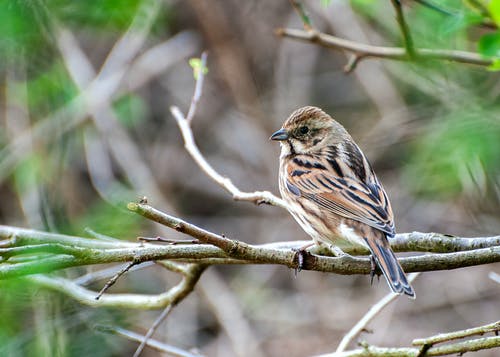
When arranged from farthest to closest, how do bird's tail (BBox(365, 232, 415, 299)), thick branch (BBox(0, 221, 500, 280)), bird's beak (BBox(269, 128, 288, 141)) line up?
bird's beak (BBox(269, 128, 288, 141)) < bird's tail (BBox(365, 232, 415, 299)) < thick branch (BBox(0, 221, 500, 280))

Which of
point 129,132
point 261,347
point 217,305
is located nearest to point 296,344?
point 261,347

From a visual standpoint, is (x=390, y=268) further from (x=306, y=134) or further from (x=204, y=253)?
(x=306, y=134)

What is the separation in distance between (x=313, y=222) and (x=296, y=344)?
3844 millimetres

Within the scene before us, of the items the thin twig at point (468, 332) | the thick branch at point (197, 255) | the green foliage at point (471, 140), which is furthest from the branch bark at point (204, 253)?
the green foliage at point (471, 140)

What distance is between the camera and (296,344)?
7.79 m

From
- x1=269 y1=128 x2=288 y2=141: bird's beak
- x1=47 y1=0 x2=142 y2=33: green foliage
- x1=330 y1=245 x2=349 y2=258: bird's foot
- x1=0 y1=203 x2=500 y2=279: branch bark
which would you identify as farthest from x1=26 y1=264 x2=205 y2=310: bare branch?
x1=269 y1=128 x2=288 y2=141: bird's beak

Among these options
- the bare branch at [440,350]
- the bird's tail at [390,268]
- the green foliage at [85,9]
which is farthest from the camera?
the bird's tail at [390,268]

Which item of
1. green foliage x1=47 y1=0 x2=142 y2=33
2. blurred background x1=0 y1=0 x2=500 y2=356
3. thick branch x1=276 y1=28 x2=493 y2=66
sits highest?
green foliage x1=47 y1=0 x2=142 y2=33

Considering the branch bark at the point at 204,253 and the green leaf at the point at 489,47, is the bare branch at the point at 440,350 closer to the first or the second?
the branch bark at the point at 204,253

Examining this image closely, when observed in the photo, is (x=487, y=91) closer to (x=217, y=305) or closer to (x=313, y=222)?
(x=313, y=222)

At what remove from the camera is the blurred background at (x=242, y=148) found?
6781mm

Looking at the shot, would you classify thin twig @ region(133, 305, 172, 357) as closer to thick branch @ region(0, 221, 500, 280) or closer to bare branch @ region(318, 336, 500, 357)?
thick branch @ region(0, 221, 500, 280)

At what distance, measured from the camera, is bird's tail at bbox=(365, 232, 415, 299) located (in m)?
3.32

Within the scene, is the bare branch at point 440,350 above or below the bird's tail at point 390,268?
below
